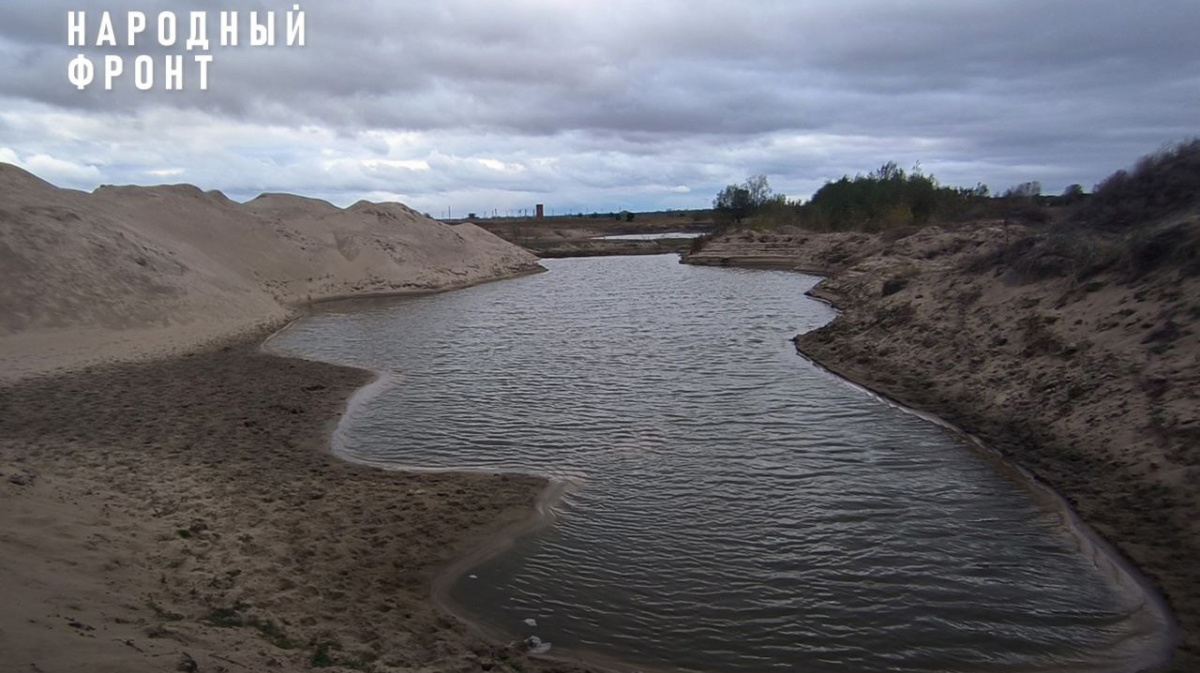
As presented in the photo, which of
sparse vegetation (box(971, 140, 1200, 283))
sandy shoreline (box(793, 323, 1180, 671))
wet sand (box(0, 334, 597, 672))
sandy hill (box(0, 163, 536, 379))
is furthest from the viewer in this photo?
sandy hill (box(0, 163, 536, 379))

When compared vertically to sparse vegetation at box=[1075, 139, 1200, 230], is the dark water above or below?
below

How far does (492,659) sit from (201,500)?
3.98 metres

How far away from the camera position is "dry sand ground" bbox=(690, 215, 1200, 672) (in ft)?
23.5

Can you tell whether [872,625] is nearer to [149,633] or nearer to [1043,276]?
[149,633]

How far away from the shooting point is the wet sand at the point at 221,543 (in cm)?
445

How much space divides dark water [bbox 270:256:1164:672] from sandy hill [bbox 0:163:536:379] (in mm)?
7505

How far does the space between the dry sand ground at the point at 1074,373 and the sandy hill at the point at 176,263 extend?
15.9 meters

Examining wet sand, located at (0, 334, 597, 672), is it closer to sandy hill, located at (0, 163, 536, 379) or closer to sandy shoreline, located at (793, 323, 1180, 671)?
sandy shoreline, located at (793, 323, 1180, 671)

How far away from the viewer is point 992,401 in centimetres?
1116

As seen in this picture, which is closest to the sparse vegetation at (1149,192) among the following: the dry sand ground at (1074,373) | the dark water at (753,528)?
the dry sand ground at (1074,373)

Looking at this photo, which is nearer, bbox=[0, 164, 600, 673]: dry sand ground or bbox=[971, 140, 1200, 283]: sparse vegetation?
bbox=[0, 164, 600, 673]: dry sand ground

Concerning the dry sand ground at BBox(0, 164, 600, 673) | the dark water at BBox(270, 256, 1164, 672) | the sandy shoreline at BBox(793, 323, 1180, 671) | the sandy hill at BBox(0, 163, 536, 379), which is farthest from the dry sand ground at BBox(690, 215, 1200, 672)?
the sandy hill at BBox(0, 163, 536, 379)

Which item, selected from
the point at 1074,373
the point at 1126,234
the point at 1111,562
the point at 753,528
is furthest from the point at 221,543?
the point at 1126,234

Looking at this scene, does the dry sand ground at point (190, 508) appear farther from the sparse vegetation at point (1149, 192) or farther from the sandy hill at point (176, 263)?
the sparse vegetation at point (1149, 192)
